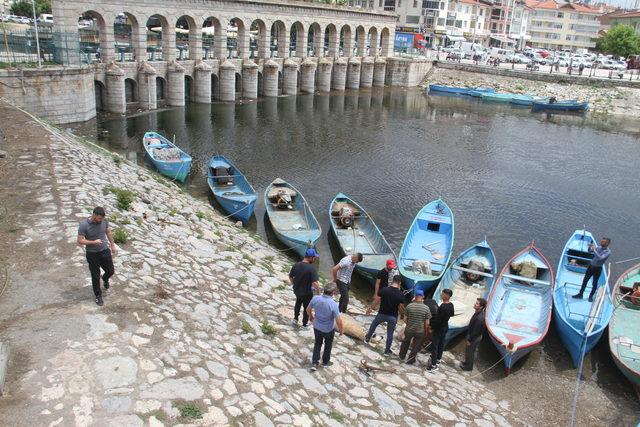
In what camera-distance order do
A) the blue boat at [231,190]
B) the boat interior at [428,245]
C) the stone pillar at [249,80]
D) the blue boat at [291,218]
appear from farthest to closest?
1. the stone pillar at [249,80]
2. the blue boat at [231,190]
3. the blue boat at [291,218]
4. the boat interior at [428,245]

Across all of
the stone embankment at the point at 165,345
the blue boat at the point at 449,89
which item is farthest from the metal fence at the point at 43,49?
the blue boat at the point at 449,89

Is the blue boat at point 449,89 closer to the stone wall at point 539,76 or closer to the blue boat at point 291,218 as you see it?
the stone wall at point 539,76

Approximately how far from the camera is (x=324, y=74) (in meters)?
59.8

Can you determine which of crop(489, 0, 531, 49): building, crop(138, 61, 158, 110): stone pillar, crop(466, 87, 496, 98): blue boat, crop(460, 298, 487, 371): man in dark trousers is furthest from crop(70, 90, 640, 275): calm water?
crop(489, 0, 531, 49): building

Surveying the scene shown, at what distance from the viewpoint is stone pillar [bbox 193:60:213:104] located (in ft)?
151

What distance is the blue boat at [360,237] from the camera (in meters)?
18.0

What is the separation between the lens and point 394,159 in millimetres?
34188

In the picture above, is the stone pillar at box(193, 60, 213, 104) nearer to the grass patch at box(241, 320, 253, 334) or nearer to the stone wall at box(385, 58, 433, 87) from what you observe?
the stone wall at box(385, 58, 433, 87)

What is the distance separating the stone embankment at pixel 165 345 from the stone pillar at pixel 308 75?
4381cm

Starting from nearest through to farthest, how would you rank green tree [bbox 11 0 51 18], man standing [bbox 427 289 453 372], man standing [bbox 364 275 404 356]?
man standing [bbox 364 275 404 356] → man standing [bbox 427 289 453 372] → green tree [bbox 11 0 51 18]

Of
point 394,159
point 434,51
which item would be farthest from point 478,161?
point 434,51

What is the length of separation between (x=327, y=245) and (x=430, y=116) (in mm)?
34540

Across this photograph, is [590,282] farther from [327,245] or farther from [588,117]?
[588,117]

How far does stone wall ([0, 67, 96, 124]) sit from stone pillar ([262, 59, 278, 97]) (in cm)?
2018
